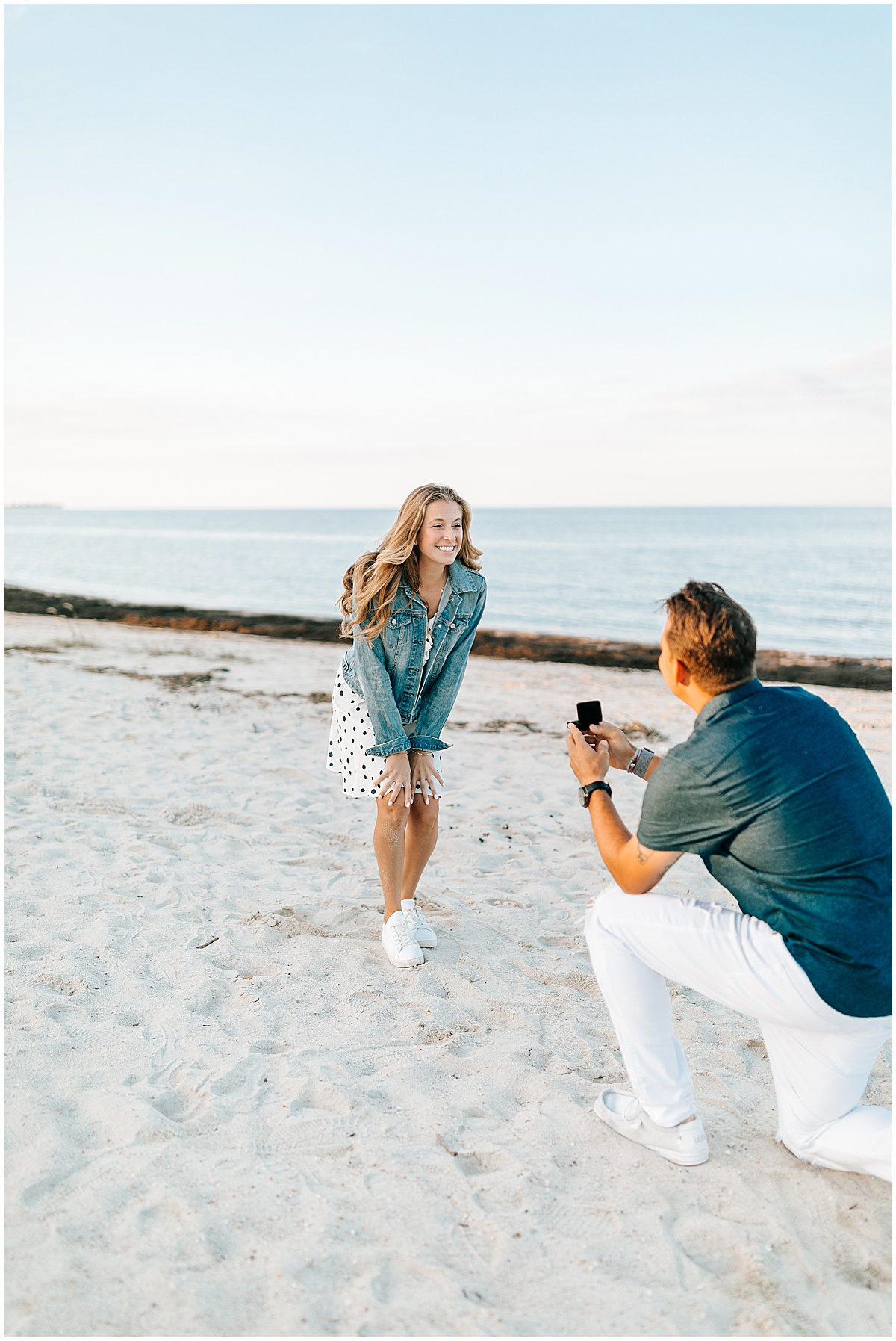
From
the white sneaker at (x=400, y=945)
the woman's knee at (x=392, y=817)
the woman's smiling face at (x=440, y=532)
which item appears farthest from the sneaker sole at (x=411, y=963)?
the woman's smiling face at (x=440, y=532)

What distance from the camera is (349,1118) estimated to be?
104 inches

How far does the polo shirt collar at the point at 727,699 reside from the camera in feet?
7.19

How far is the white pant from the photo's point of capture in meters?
2.23

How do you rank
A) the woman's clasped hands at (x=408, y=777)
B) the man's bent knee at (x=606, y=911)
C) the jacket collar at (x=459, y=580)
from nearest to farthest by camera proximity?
1. the man's bent knee at (x=606, y=911)
2. the woman's clasped hands at (x=408, y=777)
3. the jacket collar at (x=459, y=580)

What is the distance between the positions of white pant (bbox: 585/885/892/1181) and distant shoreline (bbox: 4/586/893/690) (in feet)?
36.3

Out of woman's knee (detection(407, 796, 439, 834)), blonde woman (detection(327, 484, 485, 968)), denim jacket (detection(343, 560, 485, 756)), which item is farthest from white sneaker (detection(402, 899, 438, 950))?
denim jacket (detection(343, 560, 485, 756))

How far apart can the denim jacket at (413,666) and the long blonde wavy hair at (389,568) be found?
1.8 inches

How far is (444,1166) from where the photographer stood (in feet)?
7.98

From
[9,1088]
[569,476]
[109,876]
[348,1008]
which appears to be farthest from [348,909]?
[569,476]

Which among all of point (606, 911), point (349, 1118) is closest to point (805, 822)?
point (606, 911)

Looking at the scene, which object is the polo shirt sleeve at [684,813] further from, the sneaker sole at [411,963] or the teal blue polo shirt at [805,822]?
the sneaker sole at [411,963]

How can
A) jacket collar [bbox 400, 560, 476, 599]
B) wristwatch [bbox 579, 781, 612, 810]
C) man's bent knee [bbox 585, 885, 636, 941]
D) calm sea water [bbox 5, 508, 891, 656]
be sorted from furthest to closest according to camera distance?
calm sea water [bbox 5, 508, 891, 656] → jacket collar [bbox 400, 560, 476, 599] → wristwatch [bbox 579, 781, 612, 810] → man's bent knee [bbox 585, 885, 636, 941]

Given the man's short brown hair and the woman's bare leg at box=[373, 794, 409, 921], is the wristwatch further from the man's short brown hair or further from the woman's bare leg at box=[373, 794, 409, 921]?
the woman's bare leg at box=[373, 794, 409, 921]

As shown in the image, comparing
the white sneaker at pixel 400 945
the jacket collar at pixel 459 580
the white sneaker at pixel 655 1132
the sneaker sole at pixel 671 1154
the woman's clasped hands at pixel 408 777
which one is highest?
the jacket collar at pixel 459 580
